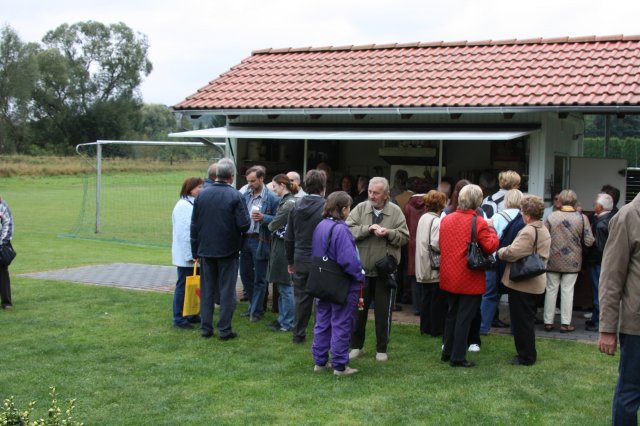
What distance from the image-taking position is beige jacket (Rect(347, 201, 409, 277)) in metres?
7.39

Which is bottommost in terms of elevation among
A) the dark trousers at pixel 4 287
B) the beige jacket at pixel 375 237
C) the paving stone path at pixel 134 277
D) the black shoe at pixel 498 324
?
the paving stone path at pixel 134 277

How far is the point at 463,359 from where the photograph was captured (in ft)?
24.2

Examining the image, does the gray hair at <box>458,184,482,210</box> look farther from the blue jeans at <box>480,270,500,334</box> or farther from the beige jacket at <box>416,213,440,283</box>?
the blue jeans at <box>480,270,500,334</box>

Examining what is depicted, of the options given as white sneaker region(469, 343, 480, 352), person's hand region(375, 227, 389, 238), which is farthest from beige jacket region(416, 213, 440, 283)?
person's hand region(375, 227, 389, 238)

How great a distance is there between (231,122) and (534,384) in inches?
298

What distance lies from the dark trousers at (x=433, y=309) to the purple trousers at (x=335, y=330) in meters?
1.61

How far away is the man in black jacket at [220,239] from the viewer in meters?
8.34

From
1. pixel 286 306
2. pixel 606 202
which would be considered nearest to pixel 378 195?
pixel 286 306

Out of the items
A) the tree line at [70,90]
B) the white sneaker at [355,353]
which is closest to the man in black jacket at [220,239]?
the white sneaker at [355,353]

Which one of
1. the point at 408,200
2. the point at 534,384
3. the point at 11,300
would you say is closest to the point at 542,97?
the point at 408,200

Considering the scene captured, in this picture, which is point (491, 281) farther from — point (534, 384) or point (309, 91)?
point (309, 91)

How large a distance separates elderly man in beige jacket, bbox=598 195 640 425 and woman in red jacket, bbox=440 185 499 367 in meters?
2.46

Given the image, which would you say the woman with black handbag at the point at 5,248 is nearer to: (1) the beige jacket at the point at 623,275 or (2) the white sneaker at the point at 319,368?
(2) the white sneaker at the point at 319,368

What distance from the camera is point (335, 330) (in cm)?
702
